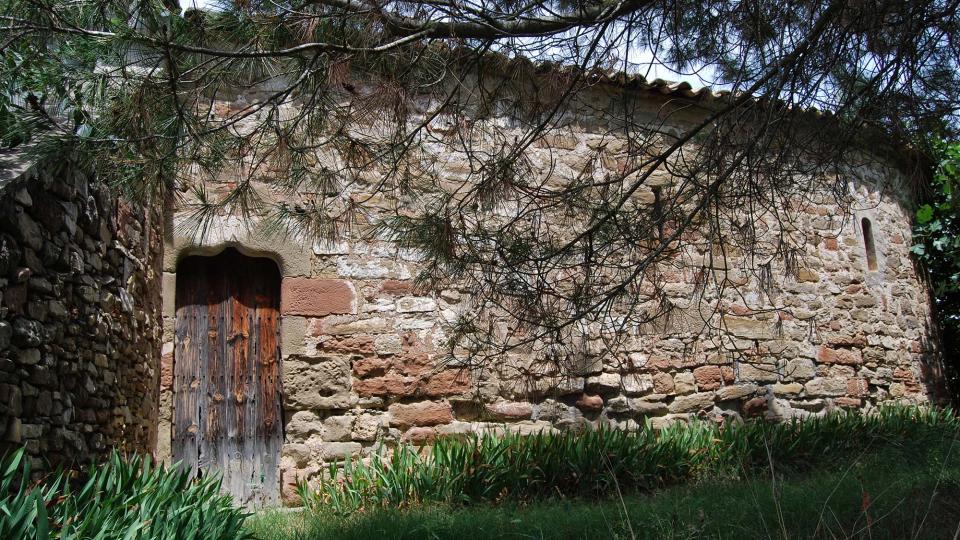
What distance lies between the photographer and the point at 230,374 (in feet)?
17.2

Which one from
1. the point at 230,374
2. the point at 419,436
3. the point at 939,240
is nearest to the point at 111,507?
the point at 230,374

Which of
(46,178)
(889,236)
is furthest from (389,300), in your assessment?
(889,236)

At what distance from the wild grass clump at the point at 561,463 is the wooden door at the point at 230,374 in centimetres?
55

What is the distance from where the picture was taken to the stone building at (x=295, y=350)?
3.39 meters

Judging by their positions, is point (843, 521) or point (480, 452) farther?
point (480, 452)

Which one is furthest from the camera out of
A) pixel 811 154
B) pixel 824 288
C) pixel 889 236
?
pixel 889 236

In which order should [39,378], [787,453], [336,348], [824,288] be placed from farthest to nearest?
[824,288], [787,453], [336,348], [39,378]

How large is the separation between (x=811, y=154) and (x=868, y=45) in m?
0.65

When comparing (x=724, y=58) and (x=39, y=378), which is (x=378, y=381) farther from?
(x=724, y=58)

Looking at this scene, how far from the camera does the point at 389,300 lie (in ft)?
17.7

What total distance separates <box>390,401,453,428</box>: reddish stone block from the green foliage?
5336mm

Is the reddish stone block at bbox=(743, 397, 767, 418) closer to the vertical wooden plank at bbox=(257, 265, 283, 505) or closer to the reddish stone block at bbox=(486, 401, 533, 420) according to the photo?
the reddish stone block at bbox=(486, 401, 533, 420)

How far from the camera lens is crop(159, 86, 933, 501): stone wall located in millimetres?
5176

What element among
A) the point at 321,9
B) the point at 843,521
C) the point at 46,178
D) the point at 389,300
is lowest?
the point at 843,521
